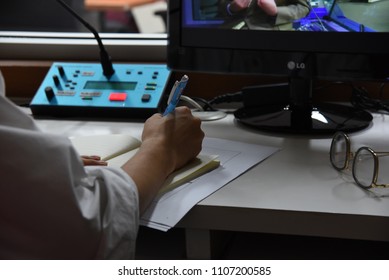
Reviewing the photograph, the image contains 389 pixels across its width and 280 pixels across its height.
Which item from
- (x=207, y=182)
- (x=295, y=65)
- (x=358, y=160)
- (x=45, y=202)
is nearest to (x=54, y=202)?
(x=45, y=202)

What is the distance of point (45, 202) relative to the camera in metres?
0.68

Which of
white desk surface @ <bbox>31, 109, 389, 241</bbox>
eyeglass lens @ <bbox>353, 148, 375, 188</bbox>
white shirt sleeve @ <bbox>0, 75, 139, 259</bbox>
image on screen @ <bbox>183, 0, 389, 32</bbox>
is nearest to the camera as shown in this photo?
white shirt sleeve @ <bbox>0, 75, 139, 259</bbox>

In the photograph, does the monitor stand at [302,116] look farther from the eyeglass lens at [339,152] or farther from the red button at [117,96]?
the red button at [117,96]

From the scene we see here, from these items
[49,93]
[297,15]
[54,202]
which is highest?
[297,15]

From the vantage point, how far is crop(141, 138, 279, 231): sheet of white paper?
83 cm

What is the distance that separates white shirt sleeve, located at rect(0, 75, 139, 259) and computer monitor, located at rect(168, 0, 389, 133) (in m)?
0.56

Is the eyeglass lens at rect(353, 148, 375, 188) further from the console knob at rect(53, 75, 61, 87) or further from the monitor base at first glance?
the console knob at rect(53, 75, 61, 87)

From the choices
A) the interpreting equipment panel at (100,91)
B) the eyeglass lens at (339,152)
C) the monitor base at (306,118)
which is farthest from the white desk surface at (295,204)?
the interpreting equipment panel at (100,91)

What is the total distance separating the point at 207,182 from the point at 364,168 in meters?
0.26

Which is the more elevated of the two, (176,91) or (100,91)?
(176,91)

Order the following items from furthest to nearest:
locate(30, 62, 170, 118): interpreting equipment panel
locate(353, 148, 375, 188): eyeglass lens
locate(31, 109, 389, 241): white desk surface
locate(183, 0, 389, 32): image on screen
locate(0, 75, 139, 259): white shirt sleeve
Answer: locate(30, 62, 170, 118): interpreting equipment panel < locate(183, 0, 389, 32): image on screen < locate(353, 148, 375, 188): eyeglass lens < locate(31, 109, 389, 241): white desk surface < locate(0, 75, 139, 259): white shirt sleeve

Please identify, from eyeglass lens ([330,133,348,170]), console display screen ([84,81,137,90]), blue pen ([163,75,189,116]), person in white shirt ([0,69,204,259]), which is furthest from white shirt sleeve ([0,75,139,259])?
console display screen ([84,81,137,90])

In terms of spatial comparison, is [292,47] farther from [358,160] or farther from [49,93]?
[49,93]

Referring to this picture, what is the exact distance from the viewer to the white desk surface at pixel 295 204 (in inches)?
31.9
